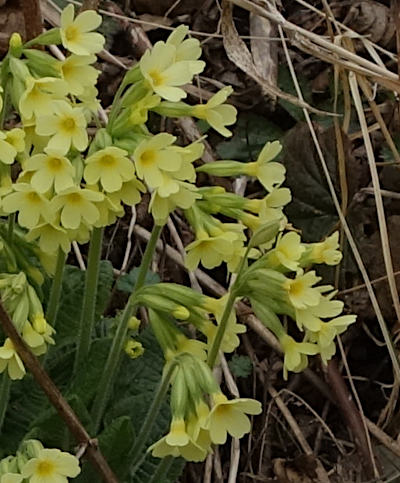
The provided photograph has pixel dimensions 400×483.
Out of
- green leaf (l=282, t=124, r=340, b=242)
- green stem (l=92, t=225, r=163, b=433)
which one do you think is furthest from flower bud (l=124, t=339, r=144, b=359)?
green leaf (l=282, t=124, r=340, b=242)

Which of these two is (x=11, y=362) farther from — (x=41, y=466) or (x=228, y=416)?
(x=228, y=416)

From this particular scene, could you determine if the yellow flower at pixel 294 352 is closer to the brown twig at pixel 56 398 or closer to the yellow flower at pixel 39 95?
the brown twig at pixel 56 398

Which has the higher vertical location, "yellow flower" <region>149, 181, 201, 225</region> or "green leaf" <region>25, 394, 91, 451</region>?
"yellow flower" <region>149, 181, 201, 225</region>

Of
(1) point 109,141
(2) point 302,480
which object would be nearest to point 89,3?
(1) point 109,141

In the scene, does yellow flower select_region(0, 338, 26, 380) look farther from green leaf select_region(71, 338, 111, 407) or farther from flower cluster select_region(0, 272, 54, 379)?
green leaf select_region(71, 338, 111, 407)

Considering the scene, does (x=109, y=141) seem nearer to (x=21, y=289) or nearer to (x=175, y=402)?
(x=21, y=289)

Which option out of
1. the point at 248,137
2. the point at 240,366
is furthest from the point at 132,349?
the point at 248,137
